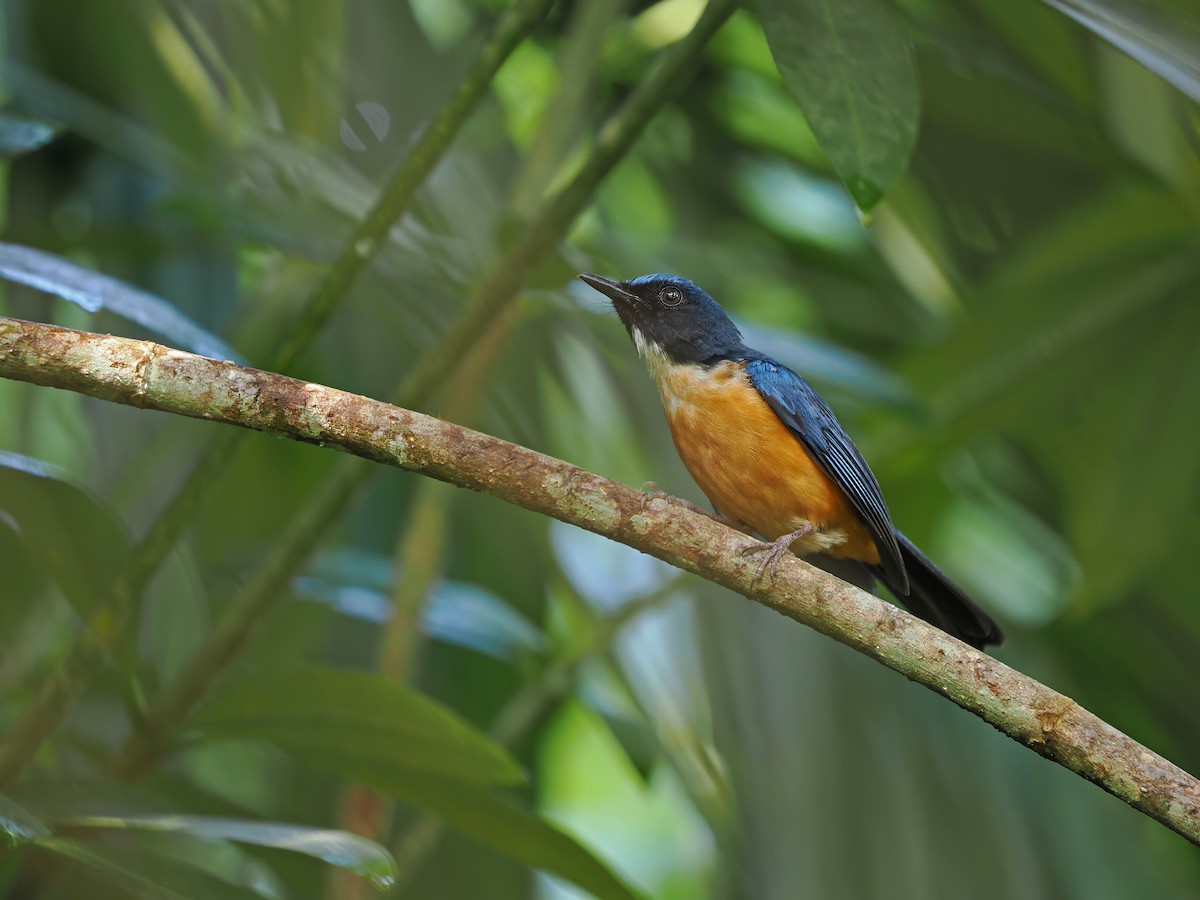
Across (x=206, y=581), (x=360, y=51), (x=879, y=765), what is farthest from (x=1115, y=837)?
(x=360, y=51)

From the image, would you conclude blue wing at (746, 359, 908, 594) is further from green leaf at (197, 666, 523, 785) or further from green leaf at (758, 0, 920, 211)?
green leaf at (197, 666, 523, 785)

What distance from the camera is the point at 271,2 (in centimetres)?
378

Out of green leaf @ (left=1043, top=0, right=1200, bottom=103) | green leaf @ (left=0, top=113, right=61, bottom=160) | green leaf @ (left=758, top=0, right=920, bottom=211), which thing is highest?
green leaf @ (left=1043, top=0, right=1200, bottom=103)

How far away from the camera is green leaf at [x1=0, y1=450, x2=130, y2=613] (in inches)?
103

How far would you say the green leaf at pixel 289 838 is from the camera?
7.42 feet

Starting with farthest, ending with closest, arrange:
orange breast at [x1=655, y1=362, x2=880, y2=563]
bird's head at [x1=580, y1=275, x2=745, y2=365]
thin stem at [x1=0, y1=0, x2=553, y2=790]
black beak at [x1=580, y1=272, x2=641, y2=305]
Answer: bird's head at [x1=580, y1=275, x2=745, y2=365]
black beak at [x1=580, y1=272, x2=641, y2=305]
orange breast at [x1=655, y1=362, x2=880, y2=563]
thin stem at [x1=0, y1=0, x2=553, y2=790]

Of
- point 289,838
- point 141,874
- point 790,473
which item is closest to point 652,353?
point 790,473

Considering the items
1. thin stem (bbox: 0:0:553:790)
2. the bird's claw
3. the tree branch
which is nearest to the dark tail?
the bird's claw

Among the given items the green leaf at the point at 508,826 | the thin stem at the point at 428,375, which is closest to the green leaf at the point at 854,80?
the thin stem at the point at 428,375

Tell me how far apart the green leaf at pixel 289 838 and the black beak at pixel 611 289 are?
2016mm

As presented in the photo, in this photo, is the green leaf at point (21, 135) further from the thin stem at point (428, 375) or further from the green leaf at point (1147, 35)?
the green leaf at point (1147, 35)

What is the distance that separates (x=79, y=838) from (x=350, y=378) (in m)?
2.54

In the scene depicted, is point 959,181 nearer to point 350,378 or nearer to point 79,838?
point 350,378

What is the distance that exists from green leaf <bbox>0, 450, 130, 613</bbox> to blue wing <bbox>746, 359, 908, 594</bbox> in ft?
6.71
